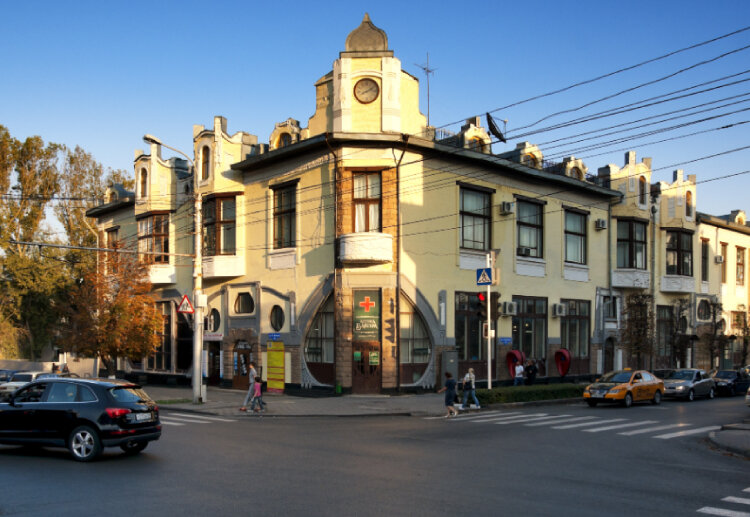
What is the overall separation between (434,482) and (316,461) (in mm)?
2850

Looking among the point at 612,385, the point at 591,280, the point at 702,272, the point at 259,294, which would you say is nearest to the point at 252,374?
the point at 259,294

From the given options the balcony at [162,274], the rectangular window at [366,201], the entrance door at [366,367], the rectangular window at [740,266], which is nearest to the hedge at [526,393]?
the entrance door at [366,367]

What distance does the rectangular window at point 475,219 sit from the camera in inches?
1242

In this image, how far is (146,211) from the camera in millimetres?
38844

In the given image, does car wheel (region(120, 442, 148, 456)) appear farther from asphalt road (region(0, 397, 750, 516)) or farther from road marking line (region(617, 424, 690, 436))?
road marking line (region(617, 424, 690, 436))

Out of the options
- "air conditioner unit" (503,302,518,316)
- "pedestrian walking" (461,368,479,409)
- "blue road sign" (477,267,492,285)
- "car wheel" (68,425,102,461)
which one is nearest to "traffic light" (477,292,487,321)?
"blue road sign" (477,267,492,285)

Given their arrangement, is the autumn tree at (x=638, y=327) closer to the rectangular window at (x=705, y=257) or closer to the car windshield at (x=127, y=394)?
the rectangular window at (x=705, y=257)

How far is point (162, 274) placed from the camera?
37781 millimetres

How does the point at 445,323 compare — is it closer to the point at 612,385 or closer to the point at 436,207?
the point at 436,207

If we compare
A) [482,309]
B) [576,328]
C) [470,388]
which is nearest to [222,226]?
[482,309]

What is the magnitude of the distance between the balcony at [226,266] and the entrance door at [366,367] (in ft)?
26.1

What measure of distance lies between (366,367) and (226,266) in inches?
362

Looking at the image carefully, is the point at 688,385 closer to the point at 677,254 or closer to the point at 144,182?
the point at 677,254

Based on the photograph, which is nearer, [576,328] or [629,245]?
[576,328]
